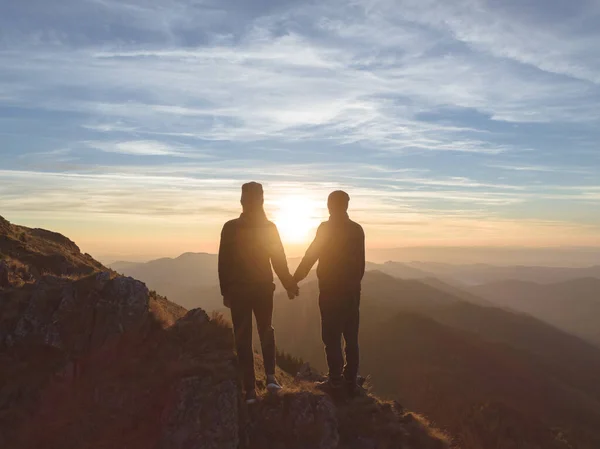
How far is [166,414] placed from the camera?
8258mm

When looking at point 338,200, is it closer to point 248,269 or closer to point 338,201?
point 338,201

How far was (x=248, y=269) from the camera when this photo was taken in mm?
8664

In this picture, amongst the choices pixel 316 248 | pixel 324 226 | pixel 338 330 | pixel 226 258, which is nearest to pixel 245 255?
pixel 226 258

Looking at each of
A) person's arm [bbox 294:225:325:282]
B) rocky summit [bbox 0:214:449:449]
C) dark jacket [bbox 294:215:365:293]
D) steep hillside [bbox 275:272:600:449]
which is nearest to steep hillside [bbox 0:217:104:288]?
rocky summit [bbox 0:214:449:449]

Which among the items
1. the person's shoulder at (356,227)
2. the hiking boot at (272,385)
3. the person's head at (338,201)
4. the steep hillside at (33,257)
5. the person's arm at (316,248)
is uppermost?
the person's head at (338,201)

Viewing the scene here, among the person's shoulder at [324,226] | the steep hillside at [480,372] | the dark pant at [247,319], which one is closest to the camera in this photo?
the dark pant at [247,319]

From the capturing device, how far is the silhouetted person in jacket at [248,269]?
28.5 ft

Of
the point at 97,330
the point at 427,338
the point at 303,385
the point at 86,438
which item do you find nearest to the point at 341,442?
the point at 303,385

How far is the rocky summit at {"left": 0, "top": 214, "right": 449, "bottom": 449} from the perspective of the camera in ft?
26.6

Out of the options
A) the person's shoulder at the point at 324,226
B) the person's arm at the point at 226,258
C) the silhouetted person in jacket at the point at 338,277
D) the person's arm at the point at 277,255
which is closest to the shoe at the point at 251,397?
the silhouetted person in jacket at the point at 338,277

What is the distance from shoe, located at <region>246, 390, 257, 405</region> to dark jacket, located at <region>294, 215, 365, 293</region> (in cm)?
252

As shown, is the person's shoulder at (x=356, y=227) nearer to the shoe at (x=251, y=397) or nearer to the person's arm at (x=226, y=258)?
the person's arm at (x=226, y=258)

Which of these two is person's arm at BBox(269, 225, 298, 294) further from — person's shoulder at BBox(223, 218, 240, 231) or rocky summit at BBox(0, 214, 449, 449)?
rocky summit at BBox(0, 214, 449, 449)

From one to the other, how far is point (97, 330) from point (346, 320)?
18.6 feet
